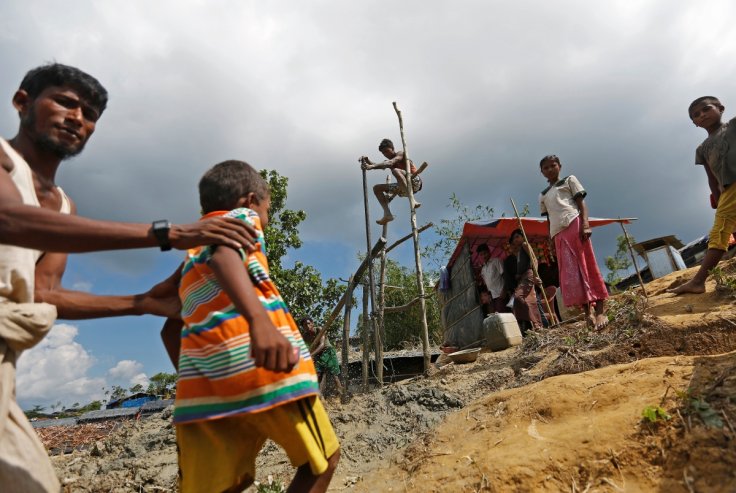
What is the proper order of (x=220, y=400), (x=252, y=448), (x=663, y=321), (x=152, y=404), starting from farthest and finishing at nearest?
(x=152, y=404) → (x=663, y=321) → (x=252, y=448) → (x=220, y=400)

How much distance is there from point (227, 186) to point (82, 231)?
0.58 m

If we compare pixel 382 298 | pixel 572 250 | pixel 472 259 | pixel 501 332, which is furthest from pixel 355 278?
pixel 472 259

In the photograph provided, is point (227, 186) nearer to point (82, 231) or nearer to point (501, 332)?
point (82, 231)

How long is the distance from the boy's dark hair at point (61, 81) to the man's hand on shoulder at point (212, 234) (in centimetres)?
70

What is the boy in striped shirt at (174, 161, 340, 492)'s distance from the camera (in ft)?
4.39

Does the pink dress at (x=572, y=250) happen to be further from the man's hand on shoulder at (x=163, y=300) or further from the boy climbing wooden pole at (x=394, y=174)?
the man's hand on shoulder at (x=163, y=300)

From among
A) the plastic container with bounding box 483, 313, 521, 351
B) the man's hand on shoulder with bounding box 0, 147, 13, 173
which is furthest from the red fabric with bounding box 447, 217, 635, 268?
the man's hand on shoulder with bounding box 0, 147, 13, 173

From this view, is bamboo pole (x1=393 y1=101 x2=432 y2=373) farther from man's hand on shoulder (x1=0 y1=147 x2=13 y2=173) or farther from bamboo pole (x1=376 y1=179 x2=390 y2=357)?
man's hand on shoulder (x1=0 y1=147 x2=13 y2=173)

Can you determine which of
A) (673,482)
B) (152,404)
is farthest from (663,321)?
(152,404)

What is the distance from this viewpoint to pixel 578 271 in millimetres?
4848

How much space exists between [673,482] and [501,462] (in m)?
0.76

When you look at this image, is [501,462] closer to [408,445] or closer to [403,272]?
[408,445]

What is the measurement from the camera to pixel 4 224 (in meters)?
1.12

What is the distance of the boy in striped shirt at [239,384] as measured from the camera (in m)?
1.34
